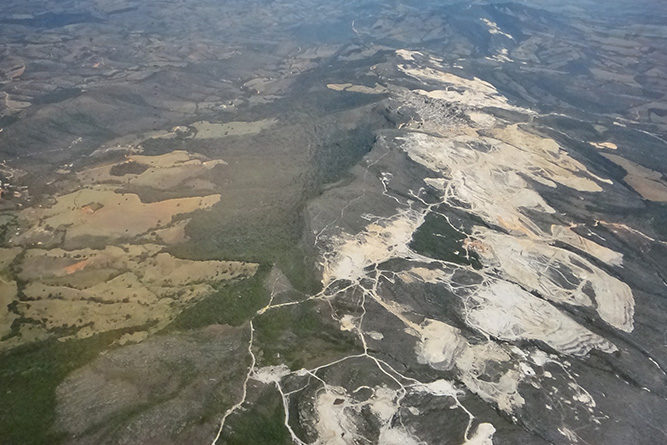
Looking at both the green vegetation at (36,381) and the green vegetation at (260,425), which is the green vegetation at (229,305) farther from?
the green vegetation at (260,425)

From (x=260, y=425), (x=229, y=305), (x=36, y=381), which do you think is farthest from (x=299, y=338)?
Result: (x=36, y=381)

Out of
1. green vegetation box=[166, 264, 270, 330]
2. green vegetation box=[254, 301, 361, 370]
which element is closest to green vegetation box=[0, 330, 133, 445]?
green vegetation box=[166, 264, 270, 330]

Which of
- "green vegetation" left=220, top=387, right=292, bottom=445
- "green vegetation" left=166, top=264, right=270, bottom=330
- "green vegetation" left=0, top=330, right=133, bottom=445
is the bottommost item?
"green vegetation" left=166, top=264, right=270, bottom=330

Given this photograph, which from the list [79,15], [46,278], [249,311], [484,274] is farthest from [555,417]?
[79,15]

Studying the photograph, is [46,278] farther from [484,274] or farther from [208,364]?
[484,274]

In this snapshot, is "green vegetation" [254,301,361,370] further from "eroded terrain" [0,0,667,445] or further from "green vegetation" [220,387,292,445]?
"green vegetation" [220,387,292,445]

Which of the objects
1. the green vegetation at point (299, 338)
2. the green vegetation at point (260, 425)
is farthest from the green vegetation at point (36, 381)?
the green vegetation at point (299, 338)

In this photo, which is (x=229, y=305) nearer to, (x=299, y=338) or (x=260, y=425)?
(x=299, y=338)
